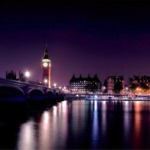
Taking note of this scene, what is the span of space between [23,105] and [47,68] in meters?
132

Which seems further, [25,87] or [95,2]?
[25,87]

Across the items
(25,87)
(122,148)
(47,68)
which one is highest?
(47,68)

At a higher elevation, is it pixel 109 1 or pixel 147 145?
pixel 109 1

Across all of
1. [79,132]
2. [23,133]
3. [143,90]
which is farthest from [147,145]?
[143,90]

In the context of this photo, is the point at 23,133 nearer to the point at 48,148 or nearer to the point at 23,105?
the point at 48,148

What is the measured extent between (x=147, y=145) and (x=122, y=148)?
2.31m

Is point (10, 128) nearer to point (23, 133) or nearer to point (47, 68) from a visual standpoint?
point (23, 133)

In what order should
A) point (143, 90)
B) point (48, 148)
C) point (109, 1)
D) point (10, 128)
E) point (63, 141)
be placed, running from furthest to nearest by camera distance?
point (143, 90), point (10, 128), point (63, 141), point (48, 148), point (109, 1)

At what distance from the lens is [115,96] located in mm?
199250

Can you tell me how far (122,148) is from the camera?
24.5 meters

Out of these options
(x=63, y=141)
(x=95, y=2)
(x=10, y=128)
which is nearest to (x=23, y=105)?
(x=10, y=128)

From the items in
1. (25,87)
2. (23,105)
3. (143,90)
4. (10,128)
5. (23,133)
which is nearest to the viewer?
(23,133)

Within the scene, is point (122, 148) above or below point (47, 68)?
below

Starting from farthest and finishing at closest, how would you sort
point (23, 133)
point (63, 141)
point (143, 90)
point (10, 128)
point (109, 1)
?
point (143, 90) < point (10, 128) < point (23, 133) < point (63, 141) < point (109, 1)
